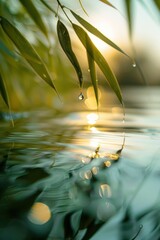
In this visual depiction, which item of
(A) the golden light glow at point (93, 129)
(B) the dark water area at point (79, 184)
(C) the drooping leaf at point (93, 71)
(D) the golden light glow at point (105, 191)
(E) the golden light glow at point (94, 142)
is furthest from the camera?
(A) the golden light glow at point (93, 129)

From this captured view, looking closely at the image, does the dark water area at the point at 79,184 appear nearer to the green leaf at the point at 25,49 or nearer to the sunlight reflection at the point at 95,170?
the sunlight reflection at the point at 95,170

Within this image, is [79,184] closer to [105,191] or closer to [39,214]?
[105,191]

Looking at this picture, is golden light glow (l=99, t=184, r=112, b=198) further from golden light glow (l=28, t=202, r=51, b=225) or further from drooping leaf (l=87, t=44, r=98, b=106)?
drooping leaf (l=87, t=44, r=98, b=106)

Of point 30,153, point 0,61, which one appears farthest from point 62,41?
point 0,61

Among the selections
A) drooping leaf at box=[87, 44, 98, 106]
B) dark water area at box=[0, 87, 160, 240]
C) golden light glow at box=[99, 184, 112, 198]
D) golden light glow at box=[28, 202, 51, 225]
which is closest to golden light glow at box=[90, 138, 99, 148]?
dark water area at box=[0, 87, 160, 240]

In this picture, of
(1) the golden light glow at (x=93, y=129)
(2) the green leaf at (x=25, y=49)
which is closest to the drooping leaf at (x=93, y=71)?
(2) the green leaf at (x=25, y=49)
